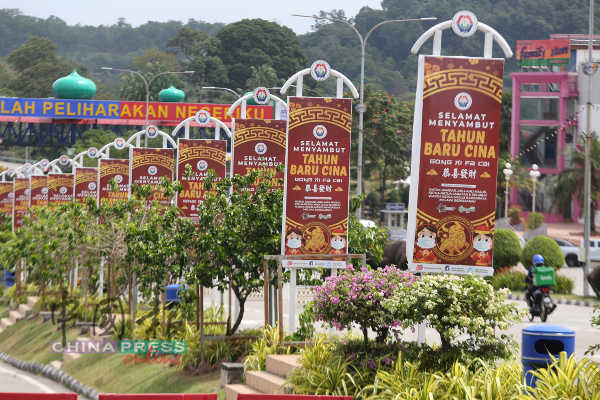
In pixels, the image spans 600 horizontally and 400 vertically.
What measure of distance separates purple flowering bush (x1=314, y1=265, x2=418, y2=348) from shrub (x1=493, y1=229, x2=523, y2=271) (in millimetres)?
18575

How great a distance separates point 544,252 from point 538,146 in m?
31.2

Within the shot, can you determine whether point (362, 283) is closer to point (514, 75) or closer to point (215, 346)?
point (215, 346)

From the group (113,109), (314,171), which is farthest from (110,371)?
(113,109)

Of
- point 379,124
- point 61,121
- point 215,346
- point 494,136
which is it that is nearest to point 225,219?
point 215,346

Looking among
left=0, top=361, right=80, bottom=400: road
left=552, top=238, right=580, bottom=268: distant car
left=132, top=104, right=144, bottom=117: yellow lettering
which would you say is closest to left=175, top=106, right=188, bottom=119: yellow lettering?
left=132, top=104, right=144, bottom=117: yellow lettering

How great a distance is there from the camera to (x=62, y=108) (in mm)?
54000

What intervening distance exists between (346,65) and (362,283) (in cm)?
10315

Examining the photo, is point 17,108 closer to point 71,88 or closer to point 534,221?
point 71,88

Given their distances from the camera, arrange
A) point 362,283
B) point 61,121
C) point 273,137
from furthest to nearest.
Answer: point 61,121 < point 273,137 < point 362,283

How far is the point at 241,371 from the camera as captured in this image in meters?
12.0

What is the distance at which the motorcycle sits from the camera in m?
18.0

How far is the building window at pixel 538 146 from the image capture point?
56.5 m

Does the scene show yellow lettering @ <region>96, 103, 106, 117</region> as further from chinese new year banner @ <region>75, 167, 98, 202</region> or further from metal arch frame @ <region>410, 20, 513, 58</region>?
metal arch frame @ <region>410, 20, 513, 58</region>

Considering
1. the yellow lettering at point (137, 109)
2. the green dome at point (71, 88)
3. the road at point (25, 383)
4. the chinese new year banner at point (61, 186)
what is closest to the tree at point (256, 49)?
the green dome at point (71, 88)
